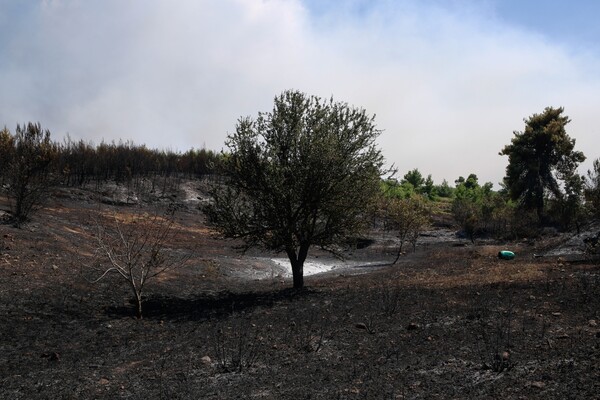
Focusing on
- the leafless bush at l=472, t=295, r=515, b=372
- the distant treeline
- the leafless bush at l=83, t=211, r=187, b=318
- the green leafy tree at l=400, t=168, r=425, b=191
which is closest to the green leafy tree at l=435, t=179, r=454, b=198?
the green leafy tree at l=400, t=168, r=425, b=191

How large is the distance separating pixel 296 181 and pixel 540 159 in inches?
1457

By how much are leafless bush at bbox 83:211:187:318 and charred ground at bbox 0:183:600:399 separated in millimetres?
783

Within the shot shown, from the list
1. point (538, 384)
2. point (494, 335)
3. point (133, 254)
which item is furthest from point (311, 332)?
point (133, 254)

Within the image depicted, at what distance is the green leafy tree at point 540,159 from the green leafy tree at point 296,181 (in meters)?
33.4

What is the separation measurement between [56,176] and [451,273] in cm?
2115

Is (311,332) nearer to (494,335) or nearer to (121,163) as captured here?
(494,335)

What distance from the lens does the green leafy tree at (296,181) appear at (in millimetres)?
15109

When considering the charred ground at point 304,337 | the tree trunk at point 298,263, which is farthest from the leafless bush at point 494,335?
the tree trunk at point 298,263

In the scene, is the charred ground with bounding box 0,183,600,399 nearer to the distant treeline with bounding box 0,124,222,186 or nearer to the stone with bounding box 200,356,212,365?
the stone with bounding box 200,356,212,365

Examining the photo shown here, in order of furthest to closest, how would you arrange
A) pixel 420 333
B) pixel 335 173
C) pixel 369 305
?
pixel 335 173 < pixel 369 305 < pixel 420 333

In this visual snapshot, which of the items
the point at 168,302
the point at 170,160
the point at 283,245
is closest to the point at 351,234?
the point at 283,245

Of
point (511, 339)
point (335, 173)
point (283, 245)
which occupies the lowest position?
point (511, 339)

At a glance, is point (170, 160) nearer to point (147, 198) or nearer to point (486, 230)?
point (147, 198)

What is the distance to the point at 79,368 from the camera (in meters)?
8.29
